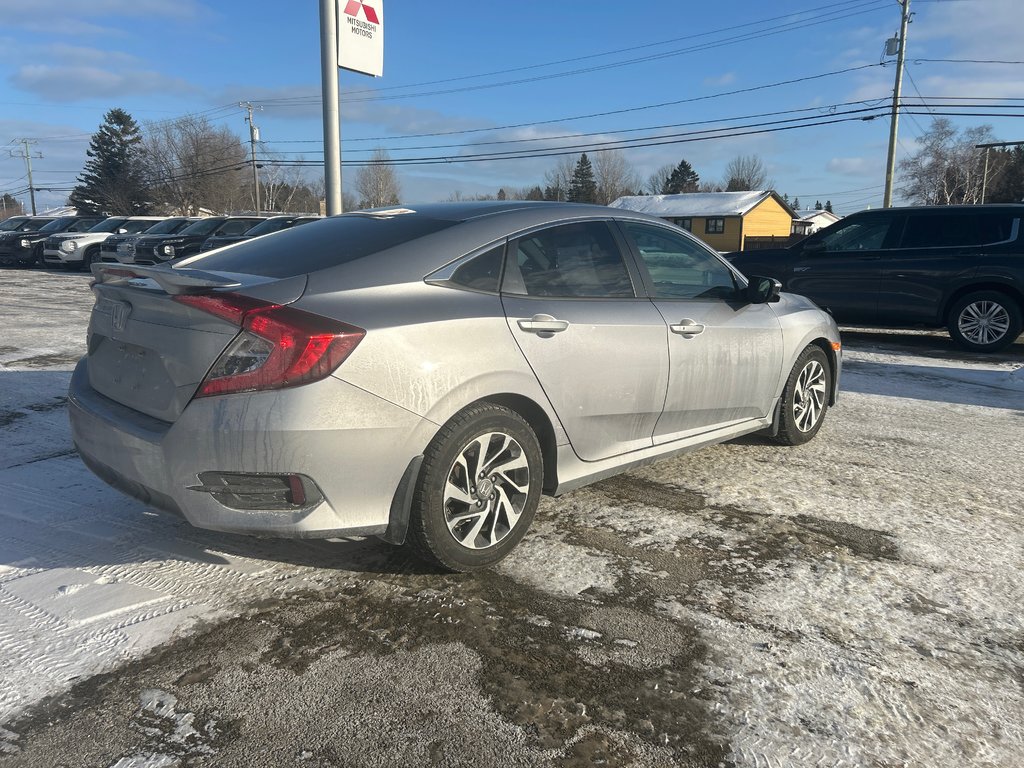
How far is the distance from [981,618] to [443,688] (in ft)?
6.77

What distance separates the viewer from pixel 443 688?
2438mm

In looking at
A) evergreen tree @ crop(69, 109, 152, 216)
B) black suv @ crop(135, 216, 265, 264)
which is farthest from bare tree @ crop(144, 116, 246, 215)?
black suv @ crop(135, 216, 265, 264)

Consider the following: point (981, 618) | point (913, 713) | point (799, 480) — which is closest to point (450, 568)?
Result: point (913, 713)

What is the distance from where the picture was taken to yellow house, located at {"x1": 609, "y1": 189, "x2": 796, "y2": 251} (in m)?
61.4

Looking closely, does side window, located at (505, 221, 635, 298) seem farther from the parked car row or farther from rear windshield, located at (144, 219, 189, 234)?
rear windshield, located at (144, 219, 189, 234)

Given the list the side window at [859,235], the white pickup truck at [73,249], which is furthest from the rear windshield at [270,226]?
the side window at [859,235]

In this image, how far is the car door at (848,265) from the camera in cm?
989

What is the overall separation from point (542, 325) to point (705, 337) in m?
1.23

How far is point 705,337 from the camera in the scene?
4105 millimetres

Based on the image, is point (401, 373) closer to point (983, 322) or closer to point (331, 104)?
point (983, 322)

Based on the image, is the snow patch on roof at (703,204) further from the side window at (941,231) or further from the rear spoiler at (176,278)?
the rear spoiler at (176,278)

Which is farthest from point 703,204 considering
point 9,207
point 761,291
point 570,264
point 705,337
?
point 9,207

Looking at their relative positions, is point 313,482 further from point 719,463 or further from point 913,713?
point 719,463

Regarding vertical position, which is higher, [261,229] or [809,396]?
[261,229]
